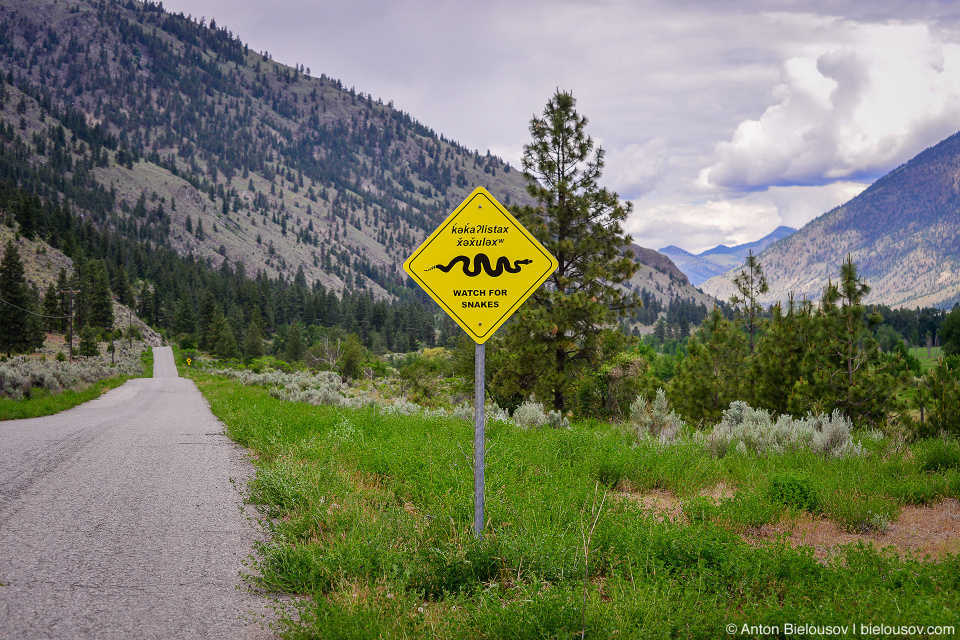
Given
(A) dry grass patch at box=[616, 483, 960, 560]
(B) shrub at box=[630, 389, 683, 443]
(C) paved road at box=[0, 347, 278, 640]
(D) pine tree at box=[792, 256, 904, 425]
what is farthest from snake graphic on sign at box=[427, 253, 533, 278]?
(D) pine tree at box=[792, 256, 904, 425]

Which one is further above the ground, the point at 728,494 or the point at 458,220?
the point at 458,220

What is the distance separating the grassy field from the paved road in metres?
0.42

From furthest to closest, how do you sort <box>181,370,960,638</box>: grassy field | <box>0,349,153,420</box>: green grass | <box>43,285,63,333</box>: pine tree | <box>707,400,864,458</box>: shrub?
1. <box>43,285,63,333</box>: pine tree
2. <box>0,349,153,420</box>: green grass
3. <box>707,400,864,458</box>: shrub
4. <box>181,370,960,638</box>: grassy field

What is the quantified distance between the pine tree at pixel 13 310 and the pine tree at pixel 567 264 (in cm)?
6932

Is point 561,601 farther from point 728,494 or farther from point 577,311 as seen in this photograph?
point 577,311

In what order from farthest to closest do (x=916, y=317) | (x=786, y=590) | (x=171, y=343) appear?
1. (x=916, y=317)
2. (x=171, y=343)
3. (x=786, y=590)

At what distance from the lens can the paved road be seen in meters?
3.45

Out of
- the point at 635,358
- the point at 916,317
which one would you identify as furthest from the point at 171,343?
the point at 916,317

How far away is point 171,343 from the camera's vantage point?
355 ft

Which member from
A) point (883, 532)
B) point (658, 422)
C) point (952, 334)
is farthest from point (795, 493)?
point (952, 334)

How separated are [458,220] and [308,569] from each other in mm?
3120

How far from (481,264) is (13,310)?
260ft

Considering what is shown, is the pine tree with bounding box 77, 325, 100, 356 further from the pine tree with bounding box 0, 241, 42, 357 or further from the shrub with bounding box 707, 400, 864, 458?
the shrub with bounding box 707, 400, 864, 458

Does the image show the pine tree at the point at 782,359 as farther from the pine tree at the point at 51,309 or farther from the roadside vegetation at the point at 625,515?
the pine tree at the point at 51,309
